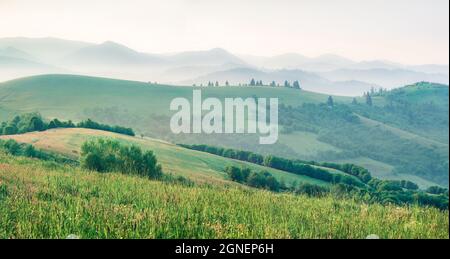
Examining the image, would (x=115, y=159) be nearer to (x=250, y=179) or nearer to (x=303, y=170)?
(x=250, y=179)

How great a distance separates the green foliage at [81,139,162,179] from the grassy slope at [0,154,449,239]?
793 centimetres

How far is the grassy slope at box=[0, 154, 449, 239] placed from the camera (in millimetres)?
8922

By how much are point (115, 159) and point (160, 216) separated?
15.9 m

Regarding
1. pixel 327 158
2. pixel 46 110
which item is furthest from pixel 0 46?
pixel 327 158

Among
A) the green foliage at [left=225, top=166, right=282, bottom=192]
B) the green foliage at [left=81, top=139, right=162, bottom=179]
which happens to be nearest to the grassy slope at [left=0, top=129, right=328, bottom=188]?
the green foliage at [left=225, top=166, right=282, bottom=192]

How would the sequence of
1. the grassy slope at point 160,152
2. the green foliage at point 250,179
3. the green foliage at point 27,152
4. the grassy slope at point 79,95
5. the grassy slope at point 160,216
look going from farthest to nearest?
the grassy slope at point 79,95 → the green foliage at point 250,179 → the grassy slope at point 160,152 → the green foliage at point 27,152 → the grassy slope at point 160,216

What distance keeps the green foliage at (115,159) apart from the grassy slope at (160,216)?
7925 mm

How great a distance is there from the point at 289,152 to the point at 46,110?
71494 mm

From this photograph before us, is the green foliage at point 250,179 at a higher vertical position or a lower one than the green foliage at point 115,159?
lower

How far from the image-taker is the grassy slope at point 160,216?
8.92 metres

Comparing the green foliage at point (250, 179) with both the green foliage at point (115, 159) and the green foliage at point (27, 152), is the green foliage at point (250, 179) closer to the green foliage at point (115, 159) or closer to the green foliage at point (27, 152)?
the green foliage at point (115, 159)

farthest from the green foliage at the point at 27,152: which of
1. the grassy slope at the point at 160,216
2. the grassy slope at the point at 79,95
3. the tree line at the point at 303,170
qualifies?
the grassy slope at the point at 79,95

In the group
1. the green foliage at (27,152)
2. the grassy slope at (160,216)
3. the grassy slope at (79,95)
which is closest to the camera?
the grassy slope at (160,216)
